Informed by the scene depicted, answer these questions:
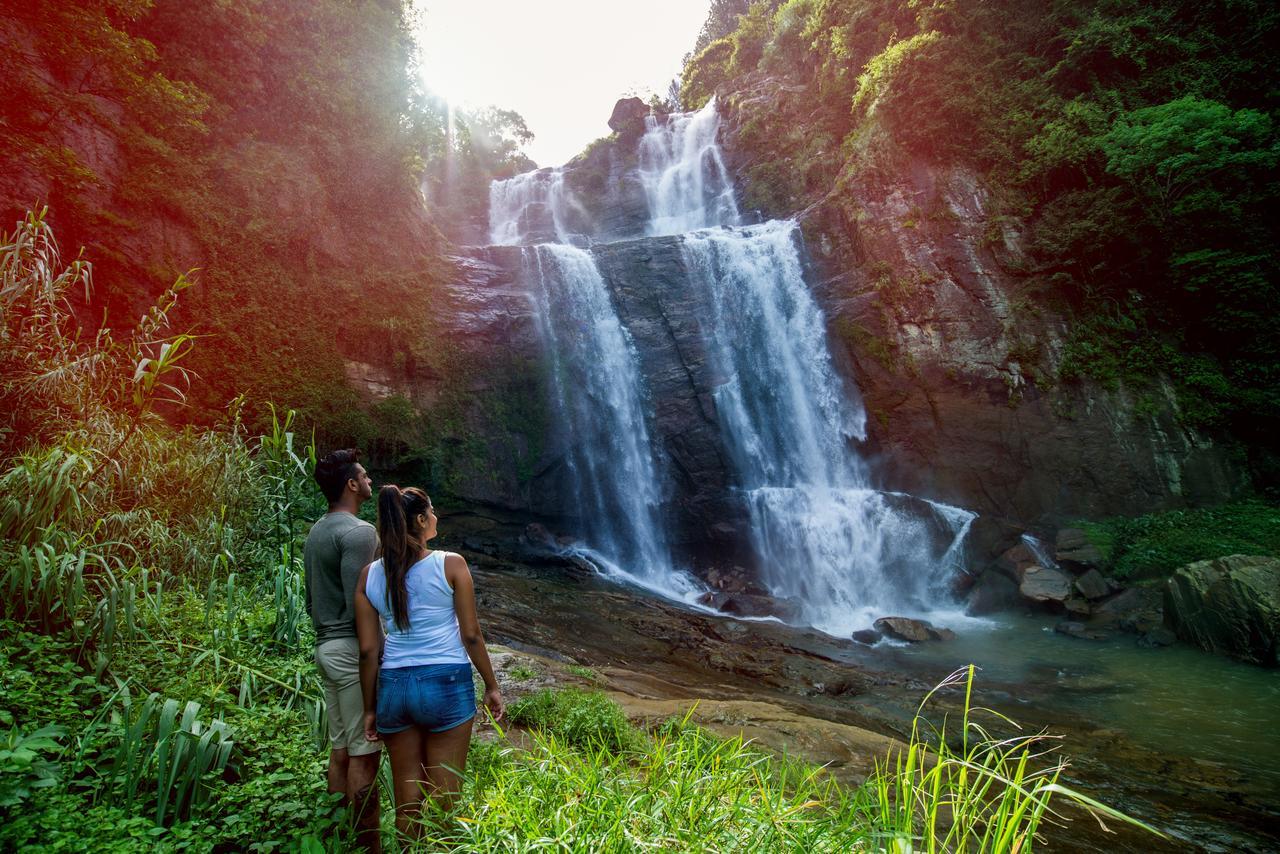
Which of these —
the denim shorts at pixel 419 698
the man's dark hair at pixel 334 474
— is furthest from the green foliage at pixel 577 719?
the man's dark hair at pixel 334 474

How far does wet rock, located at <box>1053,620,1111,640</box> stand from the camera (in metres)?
9.94

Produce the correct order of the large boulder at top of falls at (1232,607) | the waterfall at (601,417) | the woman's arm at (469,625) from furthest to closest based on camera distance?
1. the waterfall at (601,417)
2. the large boulder at top of falls at (1232,607)
3. the woman's arm at (469,625)

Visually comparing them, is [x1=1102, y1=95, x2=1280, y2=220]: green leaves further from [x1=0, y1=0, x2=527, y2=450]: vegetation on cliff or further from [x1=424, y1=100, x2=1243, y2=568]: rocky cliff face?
[x1=0, y1=0, x2=527, y2=450]: vegetation on cliff

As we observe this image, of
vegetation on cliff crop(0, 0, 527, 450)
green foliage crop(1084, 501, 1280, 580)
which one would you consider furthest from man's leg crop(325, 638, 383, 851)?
green foliage crop(1084, 501, 1280, 580)

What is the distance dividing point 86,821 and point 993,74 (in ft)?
69.1

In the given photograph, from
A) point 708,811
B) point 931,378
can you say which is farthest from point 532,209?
point 708,811

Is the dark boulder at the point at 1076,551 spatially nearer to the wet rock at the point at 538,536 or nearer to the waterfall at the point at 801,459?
the waterfall at the point at 801,459

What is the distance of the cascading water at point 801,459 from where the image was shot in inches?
503

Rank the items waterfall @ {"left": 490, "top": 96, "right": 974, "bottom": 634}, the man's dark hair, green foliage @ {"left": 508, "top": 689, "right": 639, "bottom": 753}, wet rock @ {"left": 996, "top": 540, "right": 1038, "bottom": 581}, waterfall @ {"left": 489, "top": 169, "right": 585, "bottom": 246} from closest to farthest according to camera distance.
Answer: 1. the man's dark hair
2. green foliage @ {"left": 508, "top": 689, "right": 639, "bottom": 753}
3. wet rock @ {"left": 996, "top": 540, "right": 1038, "bottom": 581}
4. waterfall @ {"left": 490, "top": 96, "right": 974, "bottom": 634}
5. waterfall @ {"left": 489, "top": 169, "right": 585, "bottom": 246}

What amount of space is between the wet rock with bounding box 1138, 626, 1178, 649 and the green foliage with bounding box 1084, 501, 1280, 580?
2.52 m

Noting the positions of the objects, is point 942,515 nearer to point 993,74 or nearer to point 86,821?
point 993,74

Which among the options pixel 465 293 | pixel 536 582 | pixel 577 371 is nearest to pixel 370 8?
pixel 465 293

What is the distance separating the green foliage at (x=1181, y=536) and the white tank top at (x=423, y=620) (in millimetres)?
14076

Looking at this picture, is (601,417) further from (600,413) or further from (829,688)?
(829,688)
